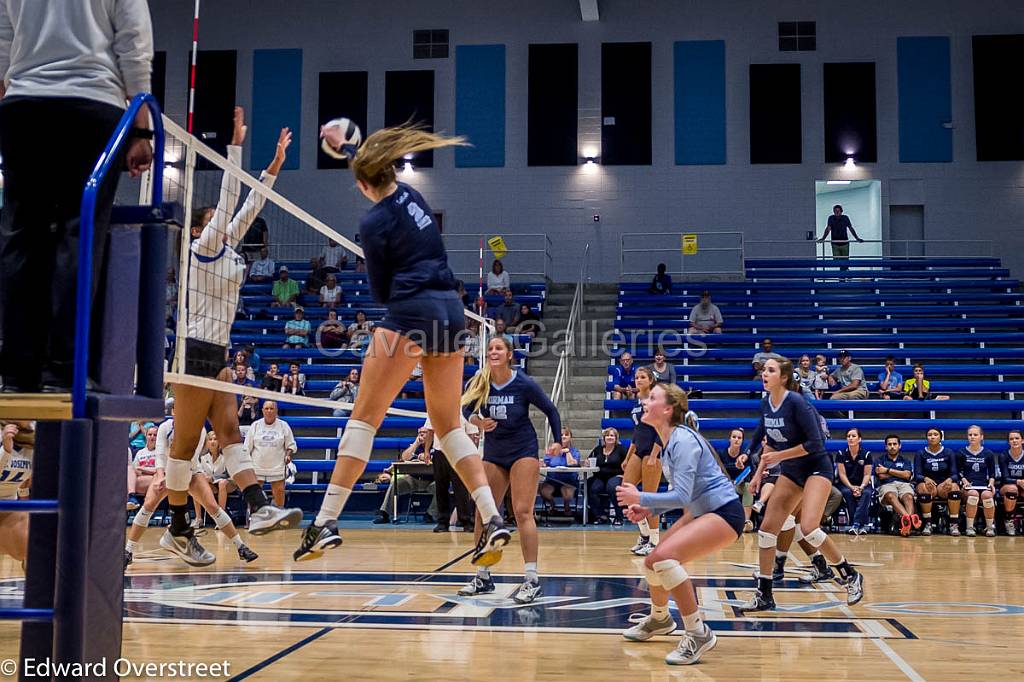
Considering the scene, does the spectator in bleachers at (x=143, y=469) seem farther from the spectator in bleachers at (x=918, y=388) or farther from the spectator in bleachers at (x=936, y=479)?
the spectator in bleachers at (x=918, y=388)

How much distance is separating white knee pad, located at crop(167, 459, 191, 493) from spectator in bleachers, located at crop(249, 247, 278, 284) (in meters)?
13.2

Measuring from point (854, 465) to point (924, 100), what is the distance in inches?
463

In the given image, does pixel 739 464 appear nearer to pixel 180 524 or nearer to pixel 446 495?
pixel 446 495

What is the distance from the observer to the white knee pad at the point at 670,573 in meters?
4.84

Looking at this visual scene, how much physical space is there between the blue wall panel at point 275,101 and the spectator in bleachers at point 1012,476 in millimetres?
15936

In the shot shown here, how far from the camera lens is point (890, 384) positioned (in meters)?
14.7

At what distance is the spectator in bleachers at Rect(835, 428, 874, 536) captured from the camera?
12.0m

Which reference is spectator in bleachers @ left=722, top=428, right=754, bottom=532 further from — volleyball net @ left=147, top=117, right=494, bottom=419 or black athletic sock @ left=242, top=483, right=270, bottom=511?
black athletic sock @ left=242, top=483, right=270, bottom=511

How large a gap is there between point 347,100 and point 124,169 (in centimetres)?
1922

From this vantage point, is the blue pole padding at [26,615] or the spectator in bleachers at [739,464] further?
the spectator in bleachers at [739,464]

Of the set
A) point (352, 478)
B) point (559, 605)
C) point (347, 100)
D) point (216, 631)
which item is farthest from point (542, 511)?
point (347, 100)

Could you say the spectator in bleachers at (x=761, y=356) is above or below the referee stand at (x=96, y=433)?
above

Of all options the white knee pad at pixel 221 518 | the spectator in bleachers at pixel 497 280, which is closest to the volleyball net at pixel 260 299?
the white knee pad at pixel 221 518

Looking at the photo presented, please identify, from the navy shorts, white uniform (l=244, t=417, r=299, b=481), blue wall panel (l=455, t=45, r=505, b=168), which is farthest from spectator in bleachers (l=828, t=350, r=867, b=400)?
→ blue wall panel (l=455, t=45, r=505, b=168)
